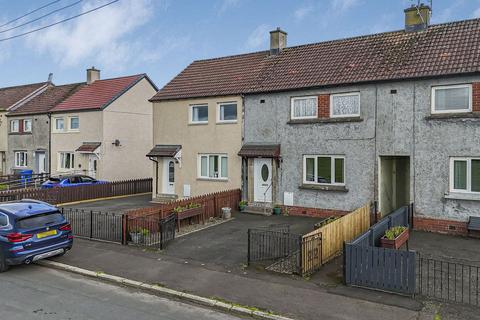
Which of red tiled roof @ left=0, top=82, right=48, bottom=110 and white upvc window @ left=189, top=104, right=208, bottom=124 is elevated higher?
red tiled roof @ left=0, top=82, right=48, bottom=110

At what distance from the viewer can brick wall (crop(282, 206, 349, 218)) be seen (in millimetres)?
17000

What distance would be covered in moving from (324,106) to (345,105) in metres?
0.85

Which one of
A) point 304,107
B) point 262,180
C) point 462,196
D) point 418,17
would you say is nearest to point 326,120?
point 304,107

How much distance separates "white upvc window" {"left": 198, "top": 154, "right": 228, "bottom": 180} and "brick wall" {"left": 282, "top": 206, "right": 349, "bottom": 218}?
3.82 m

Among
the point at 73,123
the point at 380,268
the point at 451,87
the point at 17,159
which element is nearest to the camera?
the point at 380,268

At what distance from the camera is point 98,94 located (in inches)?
1202

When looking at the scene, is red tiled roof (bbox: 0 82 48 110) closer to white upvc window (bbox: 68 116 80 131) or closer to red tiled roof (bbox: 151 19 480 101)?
white upvc window (bbox: 68 116 80 131)

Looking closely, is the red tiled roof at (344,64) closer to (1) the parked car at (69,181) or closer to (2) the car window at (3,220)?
(1) the parked car at (69,181)

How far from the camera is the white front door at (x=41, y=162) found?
105ft

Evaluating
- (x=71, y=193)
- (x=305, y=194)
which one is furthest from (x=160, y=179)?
(x=305, y=194)

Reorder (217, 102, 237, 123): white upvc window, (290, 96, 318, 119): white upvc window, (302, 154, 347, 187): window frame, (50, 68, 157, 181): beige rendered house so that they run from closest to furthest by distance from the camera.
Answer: (302, 154, 347, 187): window frame → (290, 96, 318, 119): white upvc window → (217, 102, 237, 123): white upvc window → (50, 68, 157, 181): beige rendered house

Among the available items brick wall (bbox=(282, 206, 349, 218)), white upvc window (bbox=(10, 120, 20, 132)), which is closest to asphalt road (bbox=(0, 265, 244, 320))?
brick wall (bbox=(282, 206, 349, 218))

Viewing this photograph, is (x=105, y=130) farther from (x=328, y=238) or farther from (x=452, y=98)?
(x=452, y=98)

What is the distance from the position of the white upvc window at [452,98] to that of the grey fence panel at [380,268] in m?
8.21
